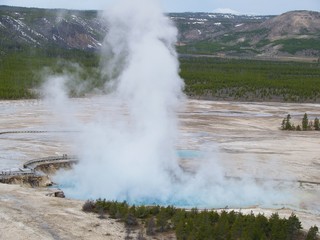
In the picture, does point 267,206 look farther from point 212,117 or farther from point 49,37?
point 49,37

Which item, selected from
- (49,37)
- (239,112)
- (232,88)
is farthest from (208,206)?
(49,37)

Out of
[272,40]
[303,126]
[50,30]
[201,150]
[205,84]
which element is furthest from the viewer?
[272,40]

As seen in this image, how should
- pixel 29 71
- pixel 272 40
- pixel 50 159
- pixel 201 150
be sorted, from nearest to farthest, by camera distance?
1. pixel 50 159
2. pixel 201 150
3. pixel 29 71
4. pixel 272 40

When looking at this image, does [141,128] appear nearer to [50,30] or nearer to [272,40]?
[50,30]

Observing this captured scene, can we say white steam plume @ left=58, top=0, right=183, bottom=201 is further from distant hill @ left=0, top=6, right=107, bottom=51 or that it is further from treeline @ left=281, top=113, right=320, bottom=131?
distant hill @ left=0, top=6, right=107, bottom=51

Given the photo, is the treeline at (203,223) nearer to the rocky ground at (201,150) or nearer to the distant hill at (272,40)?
the rocky ground at (201,150)

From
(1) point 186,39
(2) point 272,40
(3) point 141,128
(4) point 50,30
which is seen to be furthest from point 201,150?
(1) point 186,39

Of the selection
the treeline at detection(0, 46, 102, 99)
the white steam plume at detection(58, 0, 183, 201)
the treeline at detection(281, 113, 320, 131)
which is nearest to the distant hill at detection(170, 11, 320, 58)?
the treeline at detection(0, 46, 102, 99)

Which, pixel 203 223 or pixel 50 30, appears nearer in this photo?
pixel 203 223

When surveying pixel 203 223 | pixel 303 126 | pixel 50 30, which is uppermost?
pixel 50 30
